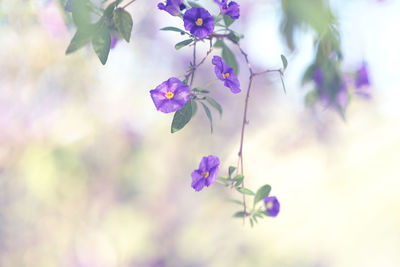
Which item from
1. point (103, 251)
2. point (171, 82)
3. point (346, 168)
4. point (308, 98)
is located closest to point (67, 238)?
point (103, 251)

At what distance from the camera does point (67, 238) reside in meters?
2.65

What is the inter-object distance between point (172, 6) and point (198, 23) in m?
0.05

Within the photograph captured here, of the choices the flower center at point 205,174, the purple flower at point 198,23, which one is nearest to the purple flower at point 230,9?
the purple flower at point 198,23

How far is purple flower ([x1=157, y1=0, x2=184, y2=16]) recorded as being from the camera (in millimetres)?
549

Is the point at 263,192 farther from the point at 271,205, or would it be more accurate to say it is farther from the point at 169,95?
the point at 169,95

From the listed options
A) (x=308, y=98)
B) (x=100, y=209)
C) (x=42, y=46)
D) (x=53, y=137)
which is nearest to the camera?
(x=308, y=98)

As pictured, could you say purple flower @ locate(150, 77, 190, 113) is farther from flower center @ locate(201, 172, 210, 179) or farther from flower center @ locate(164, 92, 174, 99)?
flower center @ locate(201, 172, 210, 179)

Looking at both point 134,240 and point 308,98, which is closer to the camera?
point 308,98

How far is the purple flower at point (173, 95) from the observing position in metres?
0.53

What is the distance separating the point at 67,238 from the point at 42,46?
133cm

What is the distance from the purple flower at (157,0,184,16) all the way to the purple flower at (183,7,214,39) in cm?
4

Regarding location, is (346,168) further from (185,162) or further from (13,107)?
(13,107)

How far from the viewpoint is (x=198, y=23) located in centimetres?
54

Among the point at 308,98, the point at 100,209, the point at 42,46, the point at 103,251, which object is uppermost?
the point at 42,46
